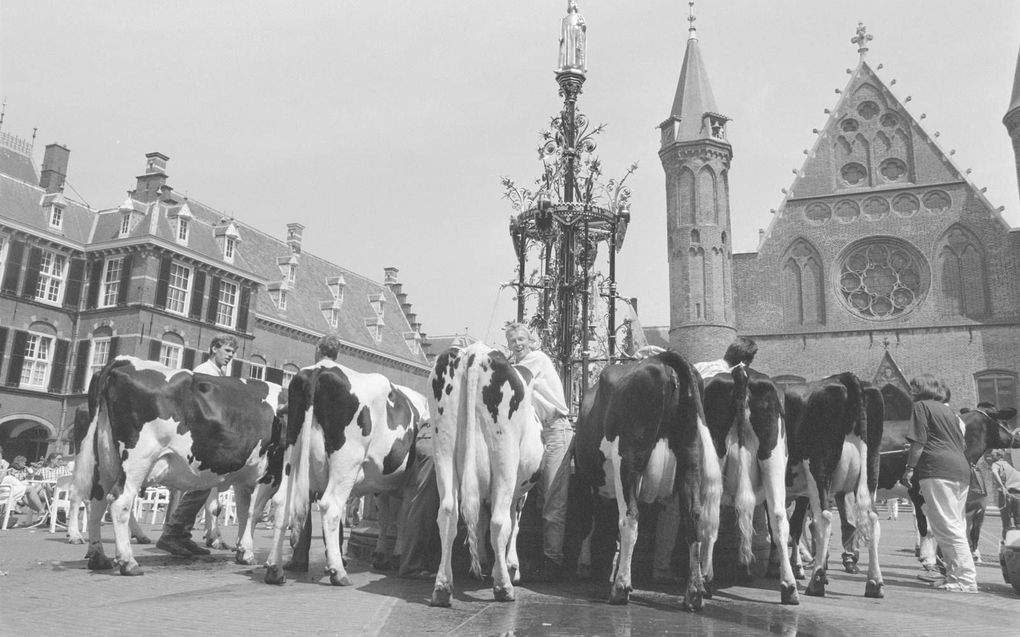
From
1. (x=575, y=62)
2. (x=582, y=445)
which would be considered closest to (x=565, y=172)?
(x=575, y=62)

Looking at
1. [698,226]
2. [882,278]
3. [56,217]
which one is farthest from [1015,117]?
[56,217]

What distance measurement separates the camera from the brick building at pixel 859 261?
2995 centimetres

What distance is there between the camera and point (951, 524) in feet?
23.4

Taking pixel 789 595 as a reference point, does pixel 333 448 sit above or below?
above

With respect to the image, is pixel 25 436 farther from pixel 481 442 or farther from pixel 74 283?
pixel 481 442

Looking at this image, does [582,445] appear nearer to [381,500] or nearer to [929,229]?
[381,500]

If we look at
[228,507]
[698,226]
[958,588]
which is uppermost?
[698,226]

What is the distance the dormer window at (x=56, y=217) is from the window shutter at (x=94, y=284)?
215 centimetres

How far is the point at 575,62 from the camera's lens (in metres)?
10.5

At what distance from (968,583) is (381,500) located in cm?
612

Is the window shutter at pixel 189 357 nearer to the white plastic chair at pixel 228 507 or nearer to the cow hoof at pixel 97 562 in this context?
the white plastic chair at pixel 228 507

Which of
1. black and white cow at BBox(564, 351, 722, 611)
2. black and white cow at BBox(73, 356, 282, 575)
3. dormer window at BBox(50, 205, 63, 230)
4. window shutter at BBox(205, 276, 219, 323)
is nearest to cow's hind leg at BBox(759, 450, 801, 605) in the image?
black and white cow at BBox(564, 351, 722, 611)

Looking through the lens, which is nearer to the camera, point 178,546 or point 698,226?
point 178,546

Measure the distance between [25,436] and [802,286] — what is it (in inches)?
1406
